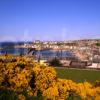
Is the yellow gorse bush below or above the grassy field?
above

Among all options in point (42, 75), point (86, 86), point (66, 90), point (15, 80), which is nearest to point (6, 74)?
point (15, 80)

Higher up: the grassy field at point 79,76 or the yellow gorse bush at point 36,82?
the yellow gorse bush at point 36,82

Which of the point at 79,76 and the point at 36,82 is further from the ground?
the point at 36,82

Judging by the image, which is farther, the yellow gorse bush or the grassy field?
the grassy field

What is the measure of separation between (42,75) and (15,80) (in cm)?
73

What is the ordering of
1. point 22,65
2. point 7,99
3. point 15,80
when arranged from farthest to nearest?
point 22,65 < point 15,80 < point 7,99

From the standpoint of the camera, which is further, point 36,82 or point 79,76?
point 79,76

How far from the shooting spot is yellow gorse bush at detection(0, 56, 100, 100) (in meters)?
7.58

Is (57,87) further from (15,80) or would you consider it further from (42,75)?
(15,80)

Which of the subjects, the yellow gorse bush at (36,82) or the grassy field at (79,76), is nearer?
the yellow gorse bush at (36,82)

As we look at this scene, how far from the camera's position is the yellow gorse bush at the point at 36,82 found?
7.58m

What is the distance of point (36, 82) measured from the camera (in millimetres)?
7746

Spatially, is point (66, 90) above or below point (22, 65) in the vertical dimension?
below

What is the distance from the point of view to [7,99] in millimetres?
6672
